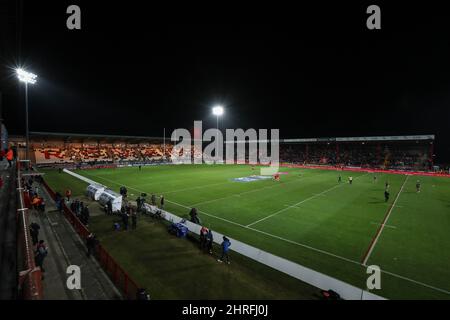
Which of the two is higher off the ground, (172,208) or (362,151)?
(362,151)

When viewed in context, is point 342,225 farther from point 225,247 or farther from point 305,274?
point 225,247

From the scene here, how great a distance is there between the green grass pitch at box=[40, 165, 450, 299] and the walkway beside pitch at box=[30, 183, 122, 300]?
776 cm

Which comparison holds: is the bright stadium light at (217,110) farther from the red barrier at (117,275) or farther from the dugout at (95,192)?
the red barrier at (117,275)

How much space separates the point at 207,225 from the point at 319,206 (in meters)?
11.1

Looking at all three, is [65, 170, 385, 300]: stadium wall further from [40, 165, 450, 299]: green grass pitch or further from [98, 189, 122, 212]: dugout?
[98, 189, 122, 212]: dugout

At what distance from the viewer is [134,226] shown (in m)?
15.6

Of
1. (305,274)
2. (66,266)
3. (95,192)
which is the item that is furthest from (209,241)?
(95,192)

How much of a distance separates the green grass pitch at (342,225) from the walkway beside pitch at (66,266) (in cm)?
776

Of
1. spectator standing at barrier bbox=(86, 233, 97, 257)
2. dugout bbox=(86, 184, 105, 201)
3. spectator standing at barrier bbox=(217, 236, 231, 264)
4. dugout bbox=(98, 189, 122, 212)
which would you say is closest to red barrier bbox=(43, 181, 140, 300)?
spectator standing at barrier bbox=(86, 233, 97, 257)

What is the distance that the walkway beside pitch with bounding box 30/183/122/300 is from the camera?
329 inches

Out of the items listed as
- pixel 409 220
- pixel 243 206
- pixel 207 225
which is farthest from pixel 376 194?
pixel 207 225

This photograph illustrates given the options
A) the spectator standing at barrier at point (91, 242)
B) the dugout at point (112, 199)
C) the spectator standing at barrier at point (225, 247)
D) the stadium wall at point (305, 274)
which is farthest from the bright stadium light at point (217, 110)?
the spectator standing at barrier at point (91, 242)

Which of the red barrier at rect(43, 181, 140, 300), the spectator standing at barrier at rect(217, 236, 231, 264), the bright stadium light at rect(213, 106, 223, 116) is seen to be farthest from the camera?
the bright stadium light at rect(213, 106, 223, 116)

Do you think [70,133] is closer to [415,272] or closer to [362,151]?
[415,272]
